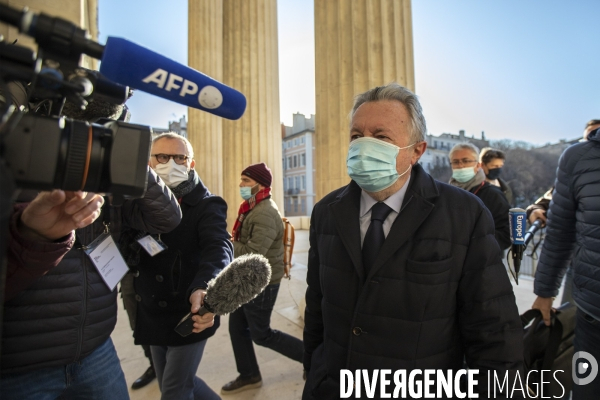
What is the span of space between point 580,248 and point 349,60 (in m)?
2.98

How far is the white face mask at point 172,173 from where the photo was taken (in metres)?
2.04

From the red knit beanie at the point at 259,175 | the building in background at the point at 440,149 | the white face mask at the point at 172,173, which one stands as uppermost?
the building in background at the point at 440,149

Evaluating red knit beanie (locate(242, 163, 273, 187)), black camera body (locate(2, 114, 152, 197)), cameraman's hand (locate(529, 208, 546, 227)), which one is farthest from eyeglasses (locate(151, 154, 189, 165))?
cameraman's hand (locate(529, 208, 546, 227))

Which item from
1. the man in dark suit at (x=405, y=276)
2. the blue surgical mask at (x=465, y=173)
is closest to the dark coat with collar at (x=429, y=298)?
the man in dark suit at (x=405, y=276)

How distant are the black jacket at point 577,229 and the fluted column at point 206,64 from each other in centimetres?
762

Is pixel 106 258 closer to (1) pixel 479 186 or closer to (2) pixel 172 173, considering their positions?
(2) pixel 172 173

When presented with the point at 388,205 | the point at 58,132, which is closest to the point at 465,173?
the point at 388,205

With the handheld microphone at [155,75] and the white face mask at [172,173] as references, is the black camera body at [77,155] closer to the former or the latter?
the handheld microphone at [155,75]

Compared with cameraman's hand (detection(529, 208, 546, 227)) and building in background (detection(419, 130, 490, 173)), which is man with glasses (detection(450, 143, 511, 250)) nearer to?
cameraman's hand (detection(529, 208, 546, 227))

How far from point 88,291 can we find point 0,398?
41 cm

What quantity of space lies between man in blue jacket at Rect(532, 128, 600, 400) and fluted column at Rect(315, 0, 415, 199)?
2.21 meters

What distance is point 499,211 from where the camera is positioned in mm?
3096

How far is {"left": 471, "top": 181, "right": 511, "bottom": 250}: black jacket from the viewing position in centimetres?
305

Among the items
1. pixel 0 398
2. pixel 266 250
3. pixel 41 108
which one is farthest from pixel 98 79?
pixel 266 250
